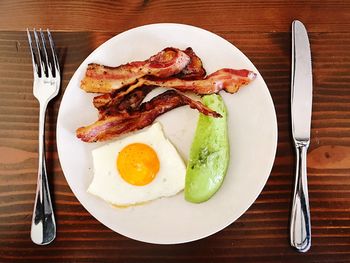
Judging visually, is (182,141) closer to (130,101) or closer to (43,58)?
(130,101)

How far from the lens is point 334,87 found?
1.48 m

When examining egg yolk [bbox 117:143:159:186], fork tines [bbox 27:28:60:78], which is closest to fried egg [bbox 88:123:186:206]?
egg yolk [bbox 117:143:159:186]

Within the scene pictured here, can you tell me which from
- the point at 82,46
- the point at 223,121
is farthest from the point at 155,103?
the point at 82,46

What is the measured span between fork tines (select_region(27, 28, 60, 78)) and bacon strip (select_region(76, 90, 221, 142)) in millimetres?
227

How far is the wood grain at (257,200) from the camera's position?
1424 millimetres

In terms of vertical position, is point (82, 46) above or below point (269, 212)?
above

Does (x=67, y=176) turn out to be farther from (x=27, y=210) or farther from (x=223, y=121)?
(x=223, y=121)

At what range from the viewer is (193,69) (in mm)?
1430

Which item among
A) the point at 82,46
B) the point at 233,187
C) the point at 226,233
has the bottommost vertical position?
the point at 226,233

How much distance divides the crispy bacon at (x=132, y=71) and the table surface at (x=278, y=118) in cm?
13

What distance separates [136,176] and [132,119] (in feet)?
0.57

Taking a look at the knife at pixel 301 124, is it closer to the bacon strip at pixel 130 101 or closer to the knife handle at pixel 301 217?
the knife handle at pixel 301 217

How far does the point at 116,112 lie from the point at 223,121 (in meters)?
0.31

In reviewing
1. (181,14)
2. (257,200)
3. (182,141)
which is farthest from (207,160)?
(181,14)
